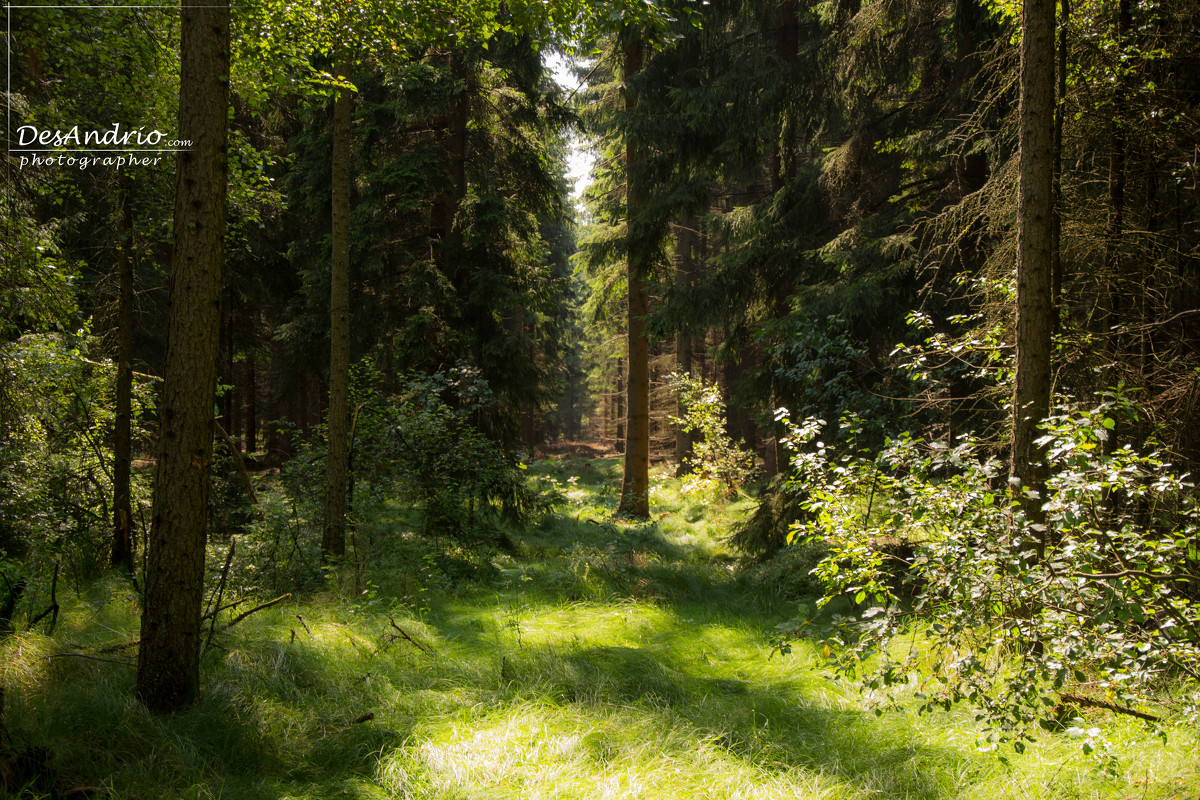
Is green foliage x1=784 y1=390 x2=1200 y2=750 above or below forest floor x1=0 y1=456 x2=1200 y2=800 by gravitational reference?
above

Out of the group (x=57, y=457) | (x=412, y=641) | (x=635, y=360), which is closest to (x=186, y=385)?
(x=412, y=641)

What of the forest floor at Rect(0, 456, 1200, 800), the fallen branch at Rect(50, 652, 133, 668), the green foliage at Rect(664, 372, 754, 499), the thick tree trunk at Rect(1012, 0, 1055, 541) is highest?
the thick tree trunk at Rect(1012, 0, 1055, 541)

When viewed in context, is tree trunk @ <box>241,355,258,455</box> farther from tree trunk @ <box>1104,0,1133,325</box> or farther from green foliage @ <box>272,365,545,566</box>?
tree trunk @ <box>1104,0,1133,325</box>

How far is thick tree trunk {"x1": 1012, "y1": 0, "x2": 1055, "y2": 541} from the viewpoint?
4395 millimetres

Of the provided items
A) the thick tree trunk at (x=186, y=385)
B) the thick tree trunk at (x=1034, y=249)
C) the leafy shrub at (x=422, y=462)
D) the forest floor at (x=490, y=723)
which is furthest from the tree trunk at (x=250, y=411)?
the thick tree trunk at (x=1034, y=249)

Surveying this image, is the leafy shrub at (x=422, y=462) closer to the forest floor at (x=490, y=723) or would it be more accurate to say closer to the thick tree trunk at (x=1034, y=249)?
the forest floor at (x=490, y=723)

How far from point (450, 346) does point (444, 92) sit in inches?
166

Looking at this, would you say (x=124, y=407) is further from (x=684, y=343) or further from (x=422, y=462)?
(x=684, y=343)

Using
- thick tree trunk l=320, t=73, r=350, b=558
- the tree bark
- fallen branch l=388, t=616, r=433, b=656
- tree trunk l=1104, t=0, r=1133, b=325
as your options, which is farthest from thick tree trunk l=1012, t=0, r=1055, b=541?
the tree bark

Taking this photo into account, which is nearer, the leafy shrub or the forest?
the forest

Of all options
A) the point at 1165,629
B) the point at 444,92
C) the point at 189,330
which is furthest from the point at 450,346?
the point at 1165,629

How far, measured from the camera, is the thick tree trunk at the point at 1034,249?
4395 millimetres

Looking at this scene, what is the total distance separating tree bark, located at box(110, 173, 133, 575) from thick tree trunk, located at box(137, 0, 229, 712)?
3.88m

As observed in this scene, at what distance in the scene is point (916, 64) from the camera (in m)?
9.01
